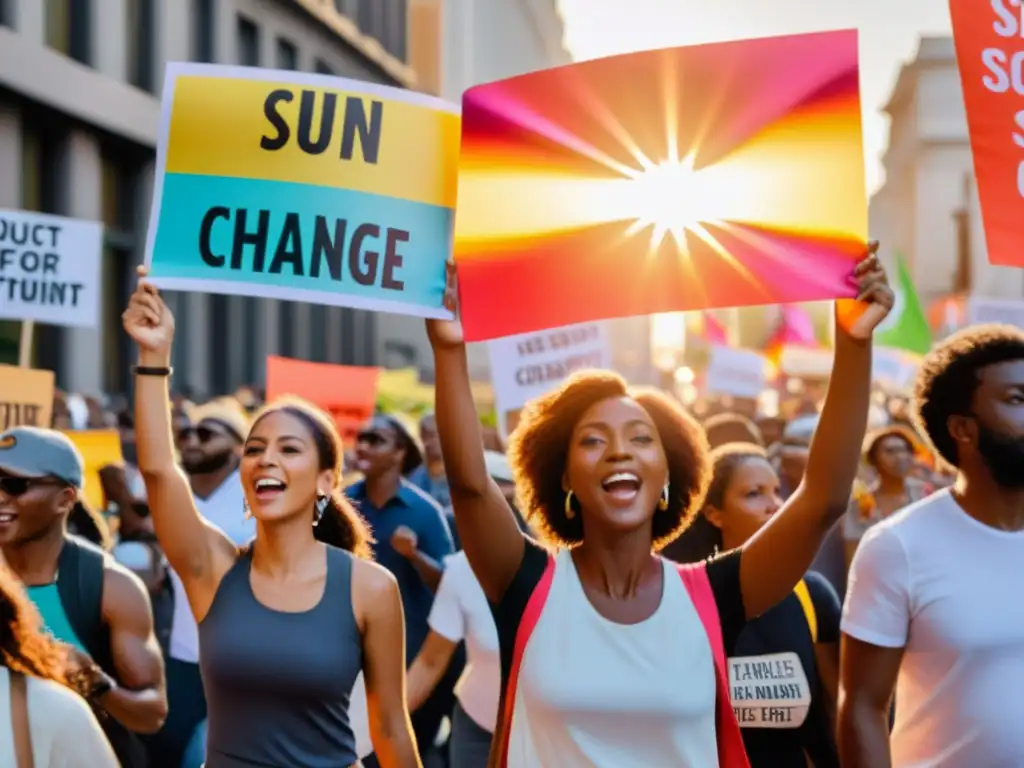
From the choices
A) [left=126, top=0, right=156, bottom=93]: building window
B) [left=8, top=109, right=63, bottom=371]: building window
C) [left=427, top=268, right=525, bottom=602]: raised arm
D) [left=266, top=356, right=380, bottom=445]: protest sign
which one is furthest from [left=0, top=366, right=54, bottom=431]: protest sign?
[left=126, top=0, right=156, bottom=93]: building window

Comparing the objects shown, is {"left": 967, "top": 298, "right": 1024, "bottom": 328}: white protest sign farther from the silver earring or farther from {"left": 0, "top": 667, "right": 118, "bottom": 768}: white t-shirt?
{"left": 0, "top": 667, "right": 118, "bottom": 768}: white t-shirt

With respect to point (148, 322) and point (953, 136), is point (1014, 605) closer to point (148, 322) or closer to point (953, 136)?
point (148, 322)

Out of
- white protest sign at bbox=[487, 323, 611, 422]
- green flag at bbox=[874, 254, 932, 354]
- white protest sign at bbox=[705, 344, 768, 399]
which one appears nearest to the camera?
white protest sign at bbox=[487, 323, 611, 422]

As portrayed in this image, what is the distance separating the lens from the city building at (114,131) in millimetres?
21641

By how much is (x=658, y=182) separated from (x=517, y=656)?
125 cm

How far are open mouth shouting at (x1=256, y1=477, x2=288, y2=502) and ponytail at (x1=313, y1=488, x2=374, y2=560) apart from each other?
0.34 meters

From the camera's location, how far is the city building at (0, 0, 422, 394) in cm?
2164

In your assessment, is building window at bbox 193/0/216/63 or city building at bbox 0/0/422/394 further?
building window at bbox 193/0/216/63

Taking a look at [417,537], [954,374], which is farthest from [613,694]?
[417,537]

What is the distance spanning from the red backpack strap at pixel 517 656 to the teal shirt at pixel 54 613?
162 cm

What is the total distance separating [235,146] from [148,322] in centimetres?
66

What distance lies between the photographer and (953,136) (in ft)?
230

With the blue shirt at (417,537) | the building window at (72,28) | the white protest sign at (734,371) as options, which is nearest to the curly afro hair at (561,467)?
the blue shirt at (417,537)

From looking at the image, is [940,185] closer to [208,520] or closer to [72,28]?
[72,28]
